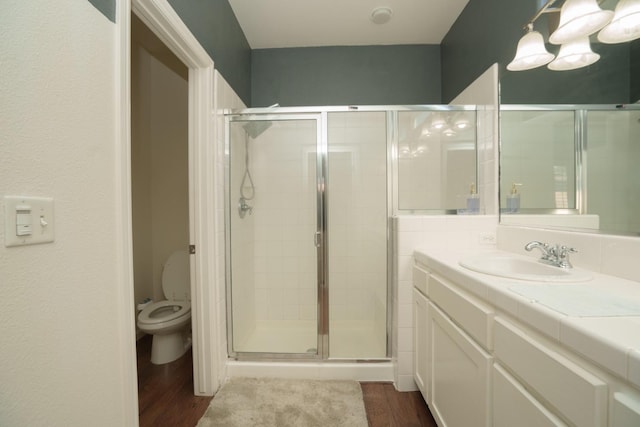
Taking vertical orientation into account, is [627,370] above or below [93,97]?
below

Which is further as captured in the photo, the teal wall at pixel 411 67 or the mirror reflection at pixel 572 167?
the teal wall at pixel 411 67

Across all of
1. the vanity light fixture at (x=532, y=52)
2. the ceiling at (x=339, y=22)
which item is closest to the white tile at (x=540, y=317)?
the vanity light fixture at (x=532, y=52)

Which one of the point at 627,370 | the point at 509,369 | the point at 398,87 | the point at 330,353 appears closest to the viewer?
the point at 627,370

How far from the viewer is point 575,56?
3.58 ft

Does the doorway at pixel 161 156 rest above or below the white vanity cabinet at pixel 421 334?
above

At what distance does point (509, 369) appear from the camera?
2.35 ft

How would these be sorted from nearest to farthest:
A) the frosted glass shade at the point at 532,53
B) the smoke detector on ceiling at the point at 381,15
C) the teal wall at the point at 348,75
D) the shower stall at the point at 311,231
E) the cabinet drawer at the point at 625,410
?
the cabinet drawer at the point at 625,410, the frosted glass shade at the point at 532,53, the shower stall at the point at 311,231, the smoke detector on ceiling at the point at 381,15, the teal wall at the point at 348,75

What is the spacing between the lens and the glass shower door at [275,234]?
72.9 inches

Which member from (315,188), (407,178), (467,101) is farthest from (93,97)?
(467,101)

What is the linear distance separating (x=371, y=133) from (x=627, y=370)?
5.79 ft

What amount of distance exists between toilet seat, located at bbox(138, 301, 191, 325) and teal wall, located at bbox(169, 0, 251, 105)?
171 centimetres

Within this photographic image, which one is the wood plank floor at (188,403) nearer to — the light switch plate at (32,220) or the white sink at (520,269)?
the white sink at (520,269)

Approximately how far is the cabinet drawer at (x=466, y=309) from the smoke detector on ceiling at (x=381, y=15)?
1979mm

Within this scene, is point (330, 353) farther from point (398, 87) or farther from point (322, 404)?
point (398, 87)
